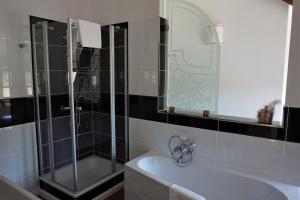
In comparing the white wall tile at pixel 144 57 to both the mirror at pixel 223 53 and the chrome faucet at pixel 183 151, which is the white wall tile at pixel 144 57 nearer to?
the mirror at pixel 223 53

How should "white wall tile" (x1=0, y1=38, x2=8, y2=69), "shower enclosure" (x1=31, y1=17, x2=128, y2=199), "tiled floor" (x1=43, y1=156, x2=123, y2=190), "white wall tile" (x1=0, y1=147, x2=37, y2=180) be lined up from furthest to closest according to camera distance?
"tiled floor" (x1=43, y1=156, x2=123, y2=190)
"shower enclosure" (x1=31, y1=17, x2=128, y2=199)
"white wall tile" (x1=0, y1=147, x2=37, y2=180)
"white wall tile" (x1=0, y1=38, x2=8, y2=69)

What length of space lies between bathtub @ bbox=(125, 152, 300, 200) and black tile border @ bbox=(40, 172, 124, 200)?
0.38 m

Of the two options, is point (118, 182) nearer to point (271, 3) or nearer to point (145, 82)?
point (145, 82)

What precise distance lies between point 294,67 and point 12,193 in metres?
2.44

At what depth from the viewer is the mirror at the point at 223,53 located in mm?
2387

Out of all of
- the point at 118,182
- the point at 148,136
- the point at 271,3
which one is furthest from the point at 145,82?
the point at 271,3

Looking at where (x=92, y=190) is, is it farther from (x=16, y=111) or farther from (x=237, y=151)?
(x=237, y=151)

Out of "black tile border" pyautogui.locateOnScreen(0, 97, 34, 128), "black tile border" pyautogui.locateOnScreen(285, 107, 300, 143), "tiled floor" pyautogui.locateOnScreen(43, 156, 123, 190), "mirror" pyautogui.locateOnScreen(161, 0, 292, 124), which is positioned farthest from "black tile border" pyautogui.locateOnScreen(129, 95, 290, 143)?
"black tile border" pyautogui.locateOnScreen(0, 97, 34, 128)

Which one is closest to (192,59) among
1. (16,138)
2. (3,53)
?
(3,53)

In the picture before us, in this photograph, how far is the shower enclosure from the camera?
2.27 m

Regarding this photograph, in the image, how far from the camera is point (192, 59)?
2.45 metres

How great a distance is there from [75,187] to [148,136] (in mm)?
946

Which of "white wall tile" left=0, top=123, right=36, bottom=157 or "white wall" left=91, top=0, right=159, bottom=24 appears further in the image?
"white wall" left=91, top=0, right=159, bottom=24

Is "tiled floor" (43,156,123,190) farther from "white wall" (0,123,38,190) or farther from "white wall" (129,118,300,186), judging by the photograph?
"white wall" (129,118,300,186)
